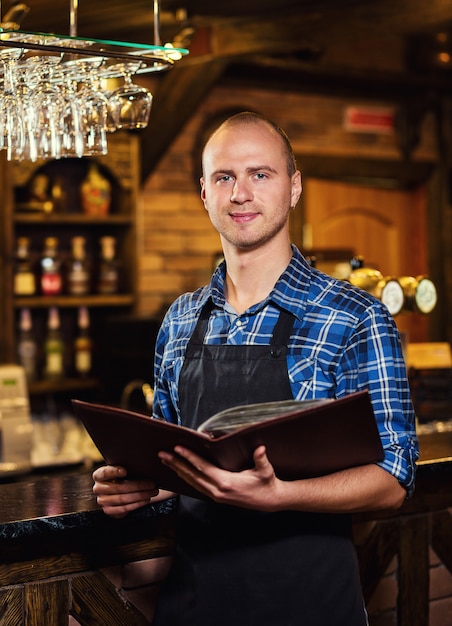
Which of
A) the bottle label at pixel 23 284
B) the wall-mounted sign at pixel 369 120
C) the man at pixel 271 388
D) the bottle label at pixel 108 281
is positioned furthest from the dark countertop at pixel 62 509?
the wall-mounted sign at pixel 369 120

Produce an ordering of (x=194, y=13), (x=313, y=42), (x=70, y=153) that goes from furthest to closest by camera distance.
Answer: (x=313, y=42) → (x=194, y=13) → (x=70, y=153)

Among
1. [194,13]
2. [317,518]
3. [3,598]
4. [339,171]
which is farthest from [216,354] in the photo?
[339,171]

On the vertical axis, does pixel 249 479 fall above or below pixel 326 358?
below

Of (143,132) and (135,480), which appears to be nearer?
(135,480)

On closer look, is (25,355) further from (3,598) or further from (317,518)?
(317,518)

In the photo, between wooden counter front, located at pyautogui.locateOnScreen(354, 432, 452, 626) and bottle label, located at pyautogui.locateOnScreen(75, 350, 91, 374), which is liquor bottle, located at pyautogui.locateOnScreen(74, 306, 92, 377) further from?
wooden counter front, located at pyautogui.locateOnScreen(354, 432, 452, 626)

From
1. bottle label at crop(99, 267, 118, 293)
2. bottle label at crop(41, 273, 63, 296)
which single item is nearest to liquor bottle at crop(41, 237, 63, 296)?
bottle label at crop(41, 273, 63, 296)

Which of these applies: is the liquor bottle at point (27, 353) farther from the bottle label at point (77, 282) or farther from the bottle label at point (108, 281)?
the bottle label at point (108, 281)

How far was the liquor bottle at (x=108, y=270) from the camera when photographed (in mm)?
4582

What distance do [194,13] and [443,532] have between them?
225cm

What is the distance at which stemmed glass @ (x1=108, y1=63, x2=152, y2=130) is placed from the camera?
2.07 meters

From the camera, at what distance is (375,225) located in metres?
5.78

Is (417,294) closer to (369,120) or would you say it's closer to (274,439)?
(274,439)

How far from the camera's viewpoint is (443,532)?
239 centimetres
